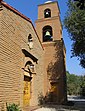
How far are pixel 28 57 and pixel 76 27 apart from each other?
19.5 feet

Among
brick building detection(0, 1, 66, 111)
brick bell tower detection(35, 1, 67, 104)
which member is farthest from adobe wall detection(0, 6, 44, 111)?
brick bell tower detection(35, 1, 67, 104)

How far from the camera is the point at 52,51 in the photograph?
70.0 feet

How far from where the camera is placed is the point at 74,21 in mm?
17703

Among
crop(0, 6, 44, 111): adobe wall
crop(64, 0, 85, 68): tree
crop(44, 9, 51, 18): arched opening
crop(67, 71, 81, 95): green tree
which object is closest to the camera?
crop(0, 6, 44, 111): adobe wall

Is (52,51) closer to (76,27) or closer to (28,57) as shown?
(76,27)

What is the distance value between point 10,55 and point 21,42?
2.22m

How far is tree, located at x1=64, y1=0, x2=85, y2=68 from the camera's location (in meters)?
17.2

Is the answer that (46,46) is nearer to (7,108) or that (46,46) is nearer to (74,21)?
(74,21)

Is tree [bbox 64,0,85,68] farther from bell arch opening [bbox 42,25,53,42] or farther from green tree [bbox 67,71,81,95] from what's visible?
green tree [bbox 67,71,81,95]

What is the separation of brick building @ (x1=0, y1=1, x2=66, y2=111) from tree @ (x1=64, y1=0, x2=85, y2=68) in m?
2.02

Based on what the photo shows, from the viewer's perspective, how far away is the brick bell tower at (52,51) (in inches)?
805

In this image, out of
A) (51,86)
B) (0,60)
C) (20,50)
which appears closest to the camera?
(0,60)

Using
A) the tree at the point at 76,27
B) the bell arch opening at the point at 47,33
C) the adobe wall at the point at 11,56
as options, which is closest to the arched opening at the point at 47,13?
the bell arch opening at the point at 47,33

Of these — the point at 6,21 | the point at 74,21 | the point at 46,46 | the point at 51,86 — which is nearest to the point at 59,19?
the point at 46,46
